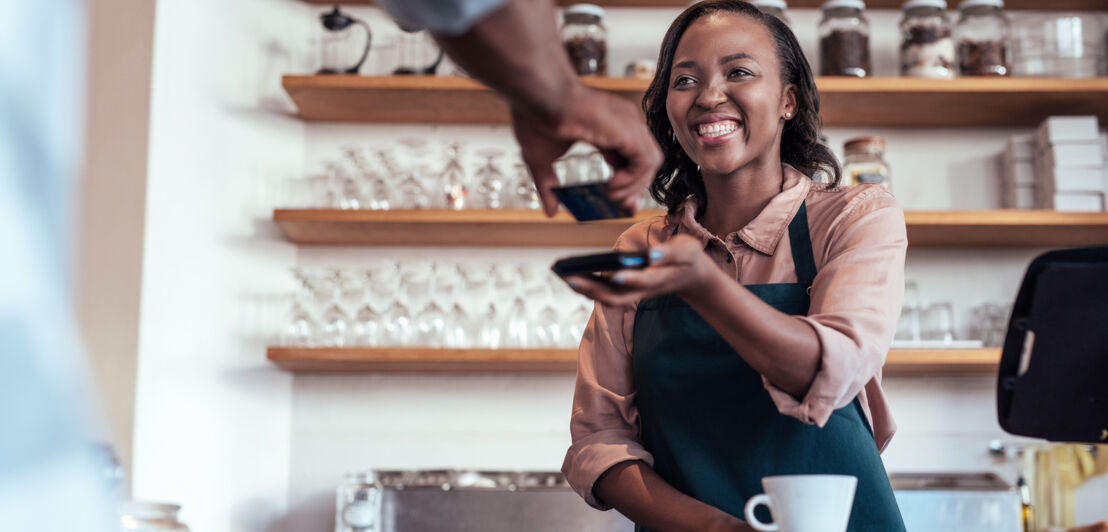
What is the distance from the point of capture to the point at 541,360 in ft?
8.63

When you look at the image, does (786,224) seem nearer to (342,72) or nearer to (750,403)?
(750,403)

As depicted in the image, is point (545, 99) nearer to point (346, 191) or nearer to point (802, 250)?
point (802, 250)

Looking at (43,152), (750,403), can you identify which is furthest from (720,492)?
(43,152)

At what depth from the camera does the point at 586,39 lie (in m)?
2.82

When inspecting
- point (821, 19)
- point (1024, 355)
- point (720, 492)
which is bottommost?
point (720, 492)

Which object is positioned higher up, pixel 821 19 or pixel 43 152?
pixel 821 19

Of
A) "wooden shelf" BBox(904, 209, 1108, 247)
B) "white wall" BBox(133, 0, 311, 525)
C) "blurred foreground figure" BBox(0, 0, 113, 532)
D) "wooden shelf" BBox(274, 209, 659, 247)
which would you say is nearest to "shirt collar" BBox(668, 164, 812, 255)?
"blurred foreground figure" BBox(0, 0, 113, 532)

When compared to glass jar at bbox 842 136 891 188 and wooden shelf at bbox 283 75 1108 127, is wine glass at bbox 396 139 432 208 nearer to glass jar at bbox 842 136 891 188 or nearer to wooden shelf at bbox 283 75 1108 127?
wooden shelf at bbox 283 75 1108 127

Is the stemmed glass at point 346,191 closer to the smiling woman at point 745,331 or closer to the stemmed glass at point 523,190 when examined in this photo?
the stemmed glass at point 523,190

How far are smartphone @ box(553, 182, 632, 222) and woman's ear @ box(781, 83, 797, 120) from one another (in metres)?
0.55

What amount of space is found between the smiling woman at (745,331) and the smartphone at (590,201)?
18 centimetres

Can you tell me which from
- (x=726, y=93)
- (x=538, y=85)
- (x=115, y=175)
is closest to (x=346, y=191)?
(x=115, y=175)

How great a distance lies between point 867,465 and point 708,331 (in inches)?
8.8

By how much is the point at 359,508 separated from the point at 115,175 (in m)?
0.92
